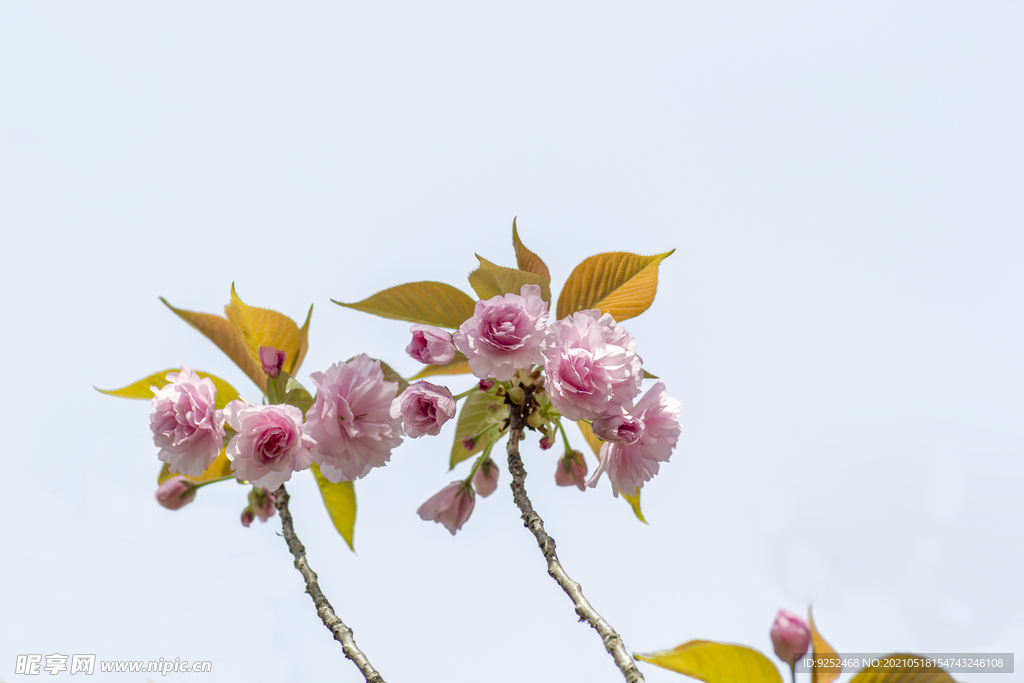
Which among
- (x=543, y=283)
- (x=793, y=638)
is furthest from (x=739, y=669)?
(x=543, y=283)

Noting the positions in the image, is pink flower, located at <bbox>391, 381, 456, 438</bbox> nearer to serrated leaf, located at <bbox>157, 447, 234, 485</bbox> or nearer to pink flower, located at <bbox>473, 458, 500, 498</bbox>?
pink flower, located at <bbox>473, 458, 500, 498</bbox>

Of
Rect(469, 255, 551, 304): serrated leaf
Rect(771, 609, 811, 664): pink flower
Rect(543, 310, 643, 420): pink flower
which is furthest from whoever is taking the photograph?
Rect(469, 255, 551, 304): serrated leaf

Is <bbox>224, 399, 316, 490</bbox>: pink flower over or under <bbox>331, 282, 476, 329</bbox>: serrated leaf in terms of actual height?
under

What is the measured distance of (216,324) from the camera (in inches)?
56.3

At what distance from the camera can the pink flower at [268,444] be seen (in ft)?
3.34

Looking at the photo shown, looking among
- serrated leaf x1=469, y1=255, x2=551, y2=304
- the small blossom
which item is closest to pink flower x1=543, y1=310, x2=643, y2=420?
the small blossom

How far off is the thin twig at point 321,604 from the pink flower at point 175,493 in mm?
326

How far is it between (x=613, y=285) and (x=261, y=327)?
0.75 meters

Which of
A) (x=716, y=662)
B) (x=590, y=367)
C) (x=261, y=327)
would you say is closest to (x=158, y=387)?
(x=261, y=327)

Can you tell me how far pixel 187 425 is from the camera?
1100 millimetres

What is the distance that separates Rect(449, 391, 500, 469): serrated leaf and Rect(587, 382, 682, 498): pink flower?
27 centimetres

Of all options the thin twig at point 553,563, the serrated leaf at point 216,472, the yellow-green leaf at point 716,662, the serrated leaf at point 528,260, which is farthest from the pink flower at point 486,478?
the serrated leaf at point 216,472

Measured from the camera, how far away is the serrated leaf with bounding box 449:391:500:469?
125 centimetres

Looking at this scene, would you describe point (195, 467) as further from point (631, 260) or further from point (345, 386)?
point (631, 260)
